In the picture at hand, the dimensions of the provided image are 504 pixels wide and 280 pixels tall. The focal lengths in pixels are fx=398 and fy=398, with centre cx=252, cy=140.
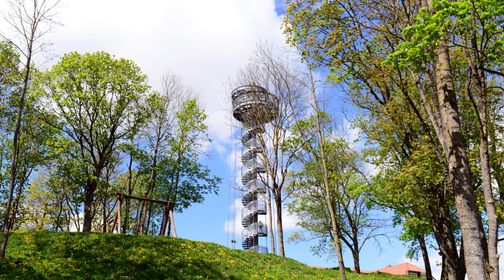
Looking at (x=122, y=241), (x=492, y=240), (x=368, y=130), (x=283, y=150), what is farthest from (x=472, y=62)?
(x=283, y=150)

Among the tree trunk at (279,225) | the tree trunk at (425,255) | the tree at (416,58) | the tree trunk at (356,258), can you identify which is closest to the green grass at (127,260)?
the tree trunk at (279,225)

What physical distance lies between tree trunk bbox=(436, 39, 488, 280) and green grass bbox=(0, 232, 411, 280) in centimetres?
1043

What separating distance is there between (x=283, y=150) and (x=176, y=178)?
9654mm

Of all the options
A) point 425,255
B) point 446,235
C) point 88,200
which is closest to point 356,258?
point 425,255

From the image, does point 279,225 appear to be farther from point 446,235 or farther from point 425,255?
point 446,235

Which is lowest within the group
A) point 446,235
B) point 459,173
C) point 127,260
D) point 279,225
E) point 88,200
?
point 127,260

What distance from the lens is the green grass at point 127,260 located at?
48.8ft

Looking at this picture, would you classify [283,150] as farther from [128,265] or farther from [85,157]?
[128,265]

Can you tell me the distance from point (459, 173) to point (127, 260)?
13.2 meters

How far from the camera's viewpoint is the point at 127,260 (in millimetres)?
16875

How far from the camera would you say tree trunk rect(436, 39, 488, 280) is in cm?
942

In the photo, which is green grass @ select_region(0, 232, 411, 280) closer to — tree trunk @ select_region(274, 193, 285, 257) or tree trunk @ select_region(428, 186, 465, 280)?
tree trunk @ select_region(274, 193, 285, 257)

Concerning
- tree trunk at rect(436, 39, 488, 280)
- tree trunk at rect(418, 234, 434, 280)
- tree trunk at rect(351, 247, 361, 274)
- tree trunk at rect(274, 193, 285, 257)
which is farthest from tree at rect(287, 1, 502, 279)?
tree trunk at rect(351, 247, 361, 274)

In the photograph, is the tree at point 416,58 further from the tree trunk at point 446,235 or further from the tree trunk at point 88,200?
the tree trunk at point 88,200
